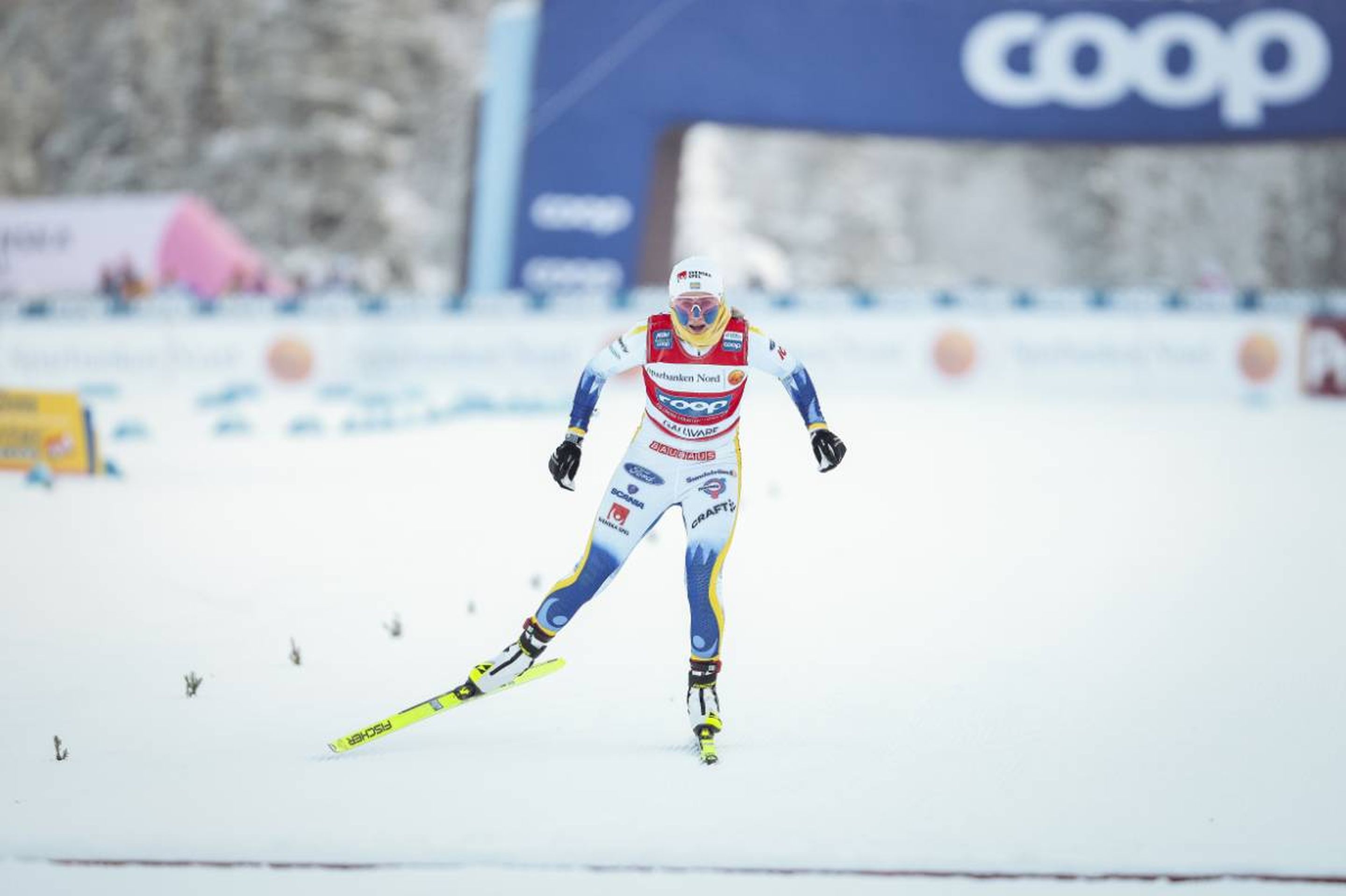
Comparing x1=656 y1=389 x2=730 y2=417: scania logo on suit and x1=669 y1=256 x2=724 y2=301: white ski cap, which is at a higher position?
x1=669 y1=256 x2=724 y2=301: white ski cap

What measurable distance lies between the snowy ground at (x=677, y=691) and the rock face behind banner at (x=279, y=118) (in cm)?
4263

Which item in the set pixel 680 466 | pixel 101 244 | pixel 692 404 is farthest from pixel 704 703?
pixel 101 244

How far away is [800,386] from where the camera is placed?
6148 millimetres

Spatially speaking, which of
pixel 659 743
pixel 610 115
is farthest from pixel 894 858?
pixel 610 115

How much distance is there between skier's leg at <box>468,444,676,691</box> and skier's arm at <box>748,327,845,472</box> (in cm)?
67

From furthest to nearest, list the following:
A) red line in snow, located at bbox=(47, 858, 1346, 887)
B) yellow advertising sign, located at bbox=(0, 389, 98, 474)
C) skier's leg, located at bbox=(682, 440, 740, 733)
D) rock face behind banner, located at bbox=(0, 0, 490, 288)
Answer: rock face behind banner, located at bbox=(0, 0, 490, 288)
yellow advertising sign, located at bbox=(0, 389, 98, 474)
skier's leg, located at bbox=(682, 440, 740, 733)
red line in snow, located at bbox=(47, 858, 1346, 887)

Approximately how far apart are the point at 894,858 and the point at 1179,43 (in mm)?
21798

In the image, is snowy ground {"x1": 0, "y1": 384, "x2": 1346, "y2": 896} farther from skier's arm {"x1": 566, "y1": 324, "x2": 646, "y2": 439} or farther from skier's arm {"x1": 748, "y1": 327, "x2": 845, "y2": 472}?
skier's arm {"x1": 566, "y1": 324, "x2": 646, "y2": 439}

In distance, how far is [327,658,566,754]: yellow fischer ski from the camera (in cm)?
545

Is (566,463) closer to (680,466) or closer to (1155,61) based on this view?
(680,466)

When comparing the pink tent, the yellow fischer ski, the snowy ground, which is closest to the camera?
the snowy ground

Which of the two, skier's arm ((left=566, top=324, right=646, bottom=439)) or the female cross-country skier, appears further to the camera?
skier's arm ((left=566, top=324, right=646, bottom=439))

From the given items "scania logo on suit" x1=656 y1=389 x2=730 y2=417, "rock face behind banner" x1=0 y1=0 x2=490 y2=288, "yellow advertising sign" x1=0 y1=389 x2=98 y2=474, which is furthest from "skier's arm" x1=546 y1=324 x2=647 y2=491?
"rock face behind banner" x1=0 y1=0 x2=490 y2=288

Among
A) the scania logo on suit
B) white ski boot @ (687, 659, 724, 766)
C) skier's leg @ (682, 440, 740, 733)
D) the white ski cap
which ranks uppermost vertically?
the white ski cap
